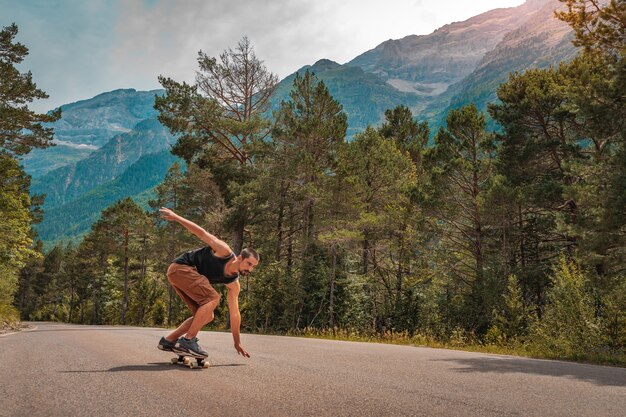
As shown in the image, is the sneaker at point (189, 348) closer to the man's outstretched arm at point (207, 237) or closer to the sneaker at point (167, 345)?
the sneaker at point (167, 345)

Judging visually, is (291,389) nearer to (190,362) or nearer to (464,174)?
(190,362)

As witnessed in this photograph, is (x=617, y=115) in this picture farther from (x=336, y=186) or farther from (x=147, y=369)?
(x=147, y=369)

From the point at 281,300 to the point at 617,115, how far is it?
16.7 meters

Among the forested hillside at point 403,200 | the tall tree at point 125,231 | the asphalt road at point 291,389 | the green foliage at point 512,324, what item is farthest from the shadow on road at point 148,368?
the tall tree at point 125,231

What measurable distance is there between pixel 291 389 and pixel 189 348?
199cm

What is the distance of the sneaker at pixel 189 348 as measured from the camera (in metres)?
5.63

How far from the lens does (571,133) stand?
22.4 meters

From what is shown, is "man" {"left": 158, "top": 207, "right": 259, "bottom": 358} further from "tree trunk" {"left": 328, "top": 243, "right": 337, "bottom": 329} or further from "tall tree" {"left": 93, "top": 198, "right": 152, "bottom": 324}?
"tall tree" {"left": 93, "top": 198, "right": 152, "bottom": 324}


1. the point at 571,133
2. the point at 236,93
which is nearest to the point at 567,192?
the point at 571,133

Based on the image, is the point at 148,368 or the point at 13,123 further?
the point at 13,123

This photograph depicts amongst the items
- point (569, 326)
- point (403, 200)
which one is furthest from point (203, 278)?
point (403, 200)

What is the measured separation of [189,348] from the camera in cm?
567

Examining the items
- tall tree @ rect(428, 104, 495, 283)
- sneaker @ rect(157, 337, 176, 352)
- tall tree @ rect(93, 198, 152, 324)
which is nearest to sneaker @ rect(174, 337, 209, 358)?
sneaker @ rect(157, 337, 176, 352)

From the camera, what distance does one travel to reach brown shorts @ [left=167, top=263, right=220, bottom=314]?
5.82m
